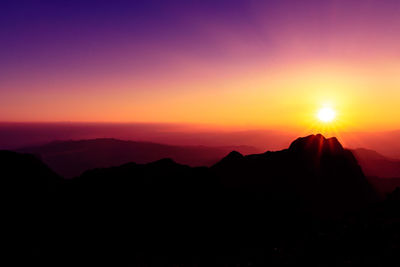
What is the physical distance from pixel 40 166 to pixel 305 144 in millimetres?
51580

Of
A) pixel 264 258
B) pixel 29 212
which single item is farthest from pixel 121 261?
pixel 29 212

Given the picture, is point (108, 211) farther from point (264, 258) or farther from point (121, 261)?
point (264, 258)

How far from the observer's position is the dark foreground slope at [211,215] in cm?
2441

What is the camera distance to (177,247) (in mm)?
33000

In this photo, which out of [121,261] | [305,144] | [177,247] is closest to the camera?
[121,261]

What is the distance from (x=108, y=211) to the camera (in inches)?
1484

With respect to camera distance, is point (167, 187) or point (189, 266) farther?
point (167, 187)

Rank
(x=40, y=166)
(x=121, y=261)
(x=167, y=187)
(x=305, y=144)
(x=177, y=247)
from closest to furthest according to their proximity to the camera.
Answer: (x=121, y=261)
(x=177, y=247)
(x=167, y=187)
(x=40, y=166)
(x=305, y=144)

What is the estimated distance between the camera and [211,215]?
3969cm

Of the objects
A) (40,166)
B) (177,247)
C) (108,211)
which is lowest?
(177,247)

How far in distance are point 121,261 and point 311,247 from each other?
17663 millimetres

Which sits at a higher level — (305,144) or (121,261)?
(305,144)

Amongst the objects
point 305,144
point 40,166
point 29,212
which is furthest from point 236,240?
point 40,166

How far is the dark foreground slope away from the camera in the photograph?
24406 mm
